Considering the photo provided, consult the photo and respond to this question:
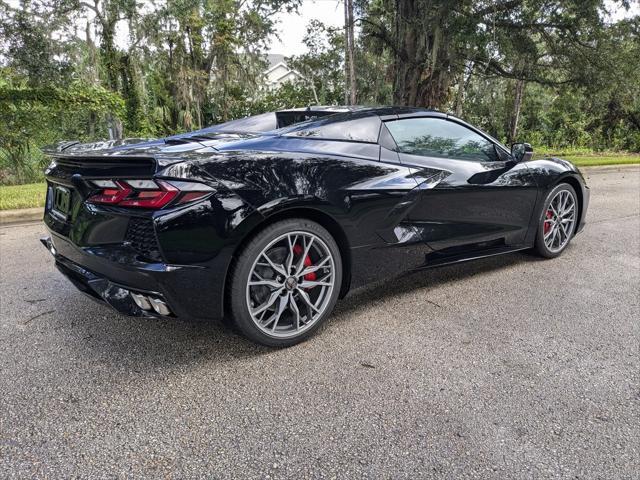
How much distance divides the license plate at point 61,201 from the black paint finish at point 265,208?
0.19ft

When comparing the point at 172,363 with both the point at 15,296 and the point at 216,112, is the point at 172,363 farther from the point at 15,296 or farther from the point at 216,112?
the point at 216,112

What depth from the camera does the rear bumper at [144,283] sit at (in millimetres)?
2297

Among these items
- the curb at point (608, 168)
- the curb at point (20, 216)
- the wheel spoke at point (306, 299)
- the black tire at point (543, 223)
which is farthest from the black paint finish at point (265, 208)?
the curb at point (608, 168)

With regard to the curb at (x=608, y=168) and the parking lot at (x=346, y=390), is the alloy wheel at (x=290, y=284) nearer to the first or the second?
the parking lot at (x=346, y=390)

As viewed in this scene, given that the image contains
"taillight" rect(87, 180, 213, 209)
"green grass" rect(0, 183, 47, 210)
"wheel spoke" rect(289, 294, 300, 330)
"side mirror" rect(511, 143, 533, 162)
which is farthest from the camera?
"green grass" rect(0, 183, 47, 210)

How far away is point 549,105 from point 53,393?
27.1 metres

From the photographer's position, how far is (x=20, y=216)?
6.11 m

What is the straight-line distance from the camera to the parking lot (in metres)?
1.82

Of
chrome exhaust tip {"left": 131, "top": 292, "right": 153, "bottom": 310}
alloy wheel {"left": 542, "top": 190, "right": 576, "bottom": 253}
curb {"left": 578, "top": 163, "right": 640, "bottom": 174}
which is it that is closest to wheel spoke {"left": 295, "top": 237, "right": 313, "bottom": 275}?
chrome exhaust tip {"left": 131, "top": 292, "right": 153, "bottom": 310}

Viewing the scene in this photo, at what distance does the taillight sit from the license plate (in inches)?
18.8

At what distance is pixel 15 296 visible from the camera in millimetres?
3465

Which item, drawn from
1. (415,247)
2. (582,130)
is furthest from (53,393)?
(582,130)

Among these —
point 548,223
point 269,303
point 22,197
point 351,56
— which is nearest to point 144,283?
point 269,303

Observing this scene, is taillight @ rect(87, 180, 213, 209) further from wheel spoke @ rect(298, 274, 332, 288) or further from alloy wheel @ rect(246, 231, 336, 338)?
wheel spoke @ rect(298, 274, 332, 288)
